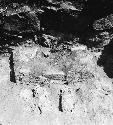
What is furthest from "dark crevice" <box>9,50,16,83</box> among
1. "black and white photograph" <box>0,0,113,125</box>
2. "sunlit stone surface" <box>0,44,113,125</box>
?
"sunlit stone surface" <box>0,44,113,125</box>

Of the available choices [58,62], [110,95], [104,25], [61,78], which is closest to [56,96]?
[61,78]

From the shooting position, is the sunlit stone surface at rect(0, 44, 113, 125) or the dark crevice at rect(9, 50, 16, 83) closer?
the sunlit stone surface at rect(0, 44, 113, 125)

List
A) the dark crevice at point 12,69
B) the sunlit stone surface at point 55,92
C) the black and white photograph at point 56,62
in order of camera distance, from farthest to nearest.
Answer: the dark crevice at point 12,69 < the black and white photograph at point 56,62 < the sunlit stone surface at point 55,92

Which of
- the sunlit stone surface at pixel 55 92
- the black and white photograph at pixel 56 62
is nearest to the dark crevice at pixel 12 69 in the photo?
the black and white photograph at pixel 56 62

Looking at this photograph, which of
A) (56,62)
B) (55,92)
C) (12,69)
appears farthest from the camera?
(56,62)

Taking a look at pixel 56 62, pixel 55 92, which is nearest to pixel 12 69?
pixel 56 62

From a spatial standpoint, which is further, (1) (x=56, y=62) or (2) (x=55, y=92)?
(1) (x=56, y=62)

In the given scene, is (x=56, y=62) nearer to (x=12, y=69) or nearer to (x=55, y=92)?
(x=55, y=92)

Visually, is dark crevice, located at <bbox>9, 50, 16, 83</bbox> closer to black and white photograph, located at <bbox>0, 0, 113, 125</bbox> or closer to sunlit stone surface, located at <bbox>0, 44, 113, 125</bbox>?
black and white photograph, located at <bbox>0, 0, 113, 125</bbox>

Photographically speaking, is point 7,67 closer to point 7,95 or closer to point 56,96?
point 7,95

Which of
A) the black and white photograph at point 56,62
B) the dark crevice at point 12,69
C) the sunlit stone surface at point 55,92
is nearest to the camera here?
the sunlit stone surface at point 55,92

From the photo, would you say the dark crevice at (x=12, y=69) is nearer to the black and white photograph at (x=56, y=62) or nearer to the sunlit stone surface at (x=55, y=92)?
the black and white photograph at (x=56, y=62)
